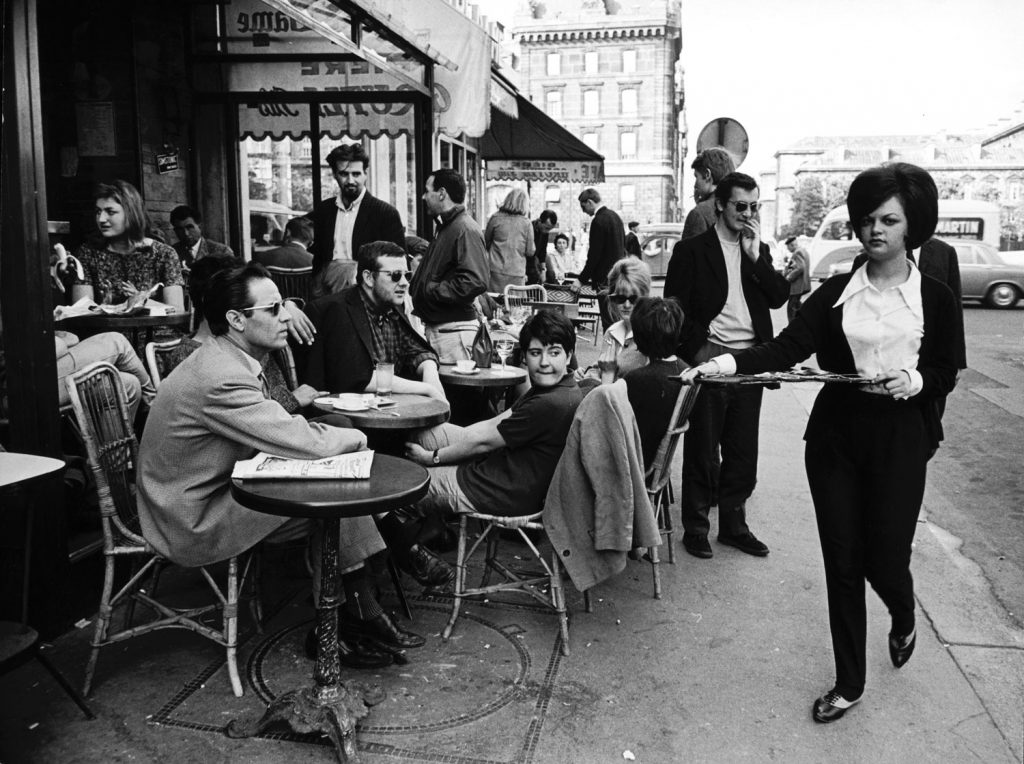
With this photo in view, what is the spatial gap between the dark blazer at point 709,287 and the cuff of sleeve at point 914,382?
6.24 feet

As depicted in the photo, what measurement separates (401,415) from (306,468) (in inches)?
39.7

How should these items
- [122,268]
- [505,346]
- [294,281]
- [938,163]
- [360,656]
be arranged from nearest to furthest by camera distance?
1. [360,656]
2. [122,268]
3. [505,346]
4. [294,281]
5. [938,163]

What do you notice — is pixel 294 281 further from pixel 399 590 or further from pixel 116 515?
pixel 116 515

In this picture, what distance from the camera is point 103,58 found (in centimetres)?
701

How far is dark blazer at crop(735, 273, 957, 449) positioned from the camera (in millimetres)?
3172

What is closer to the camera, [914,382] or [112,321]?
[914,382]

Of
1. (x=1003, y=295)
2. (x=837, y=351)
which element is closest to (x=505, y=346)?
(x=837, y=351)

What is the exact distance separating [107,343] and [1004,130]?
92.9 m

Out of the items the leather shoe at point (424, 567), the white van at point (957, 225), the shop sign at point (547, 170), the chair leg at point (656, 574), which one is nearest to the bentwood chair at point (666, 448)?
the chair leg at point (656, 574)

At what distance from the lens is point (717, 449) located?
501 centimetres

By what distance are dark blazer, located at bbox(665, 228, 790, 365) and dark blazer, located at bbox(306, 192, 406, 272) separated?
7.72 feet

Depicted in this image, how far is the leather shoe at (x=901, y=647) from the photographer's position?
11.6 feet

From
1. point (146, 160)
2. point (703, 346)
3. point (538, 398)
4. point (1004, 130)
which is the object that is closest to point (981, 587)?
point (703, 346)

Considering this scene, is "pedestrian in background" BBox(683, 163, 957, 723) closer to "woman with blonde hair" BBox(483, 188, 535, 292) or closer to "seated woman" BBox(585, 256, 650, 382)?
"seated woman" BBox(585, 256, 650, 382)
